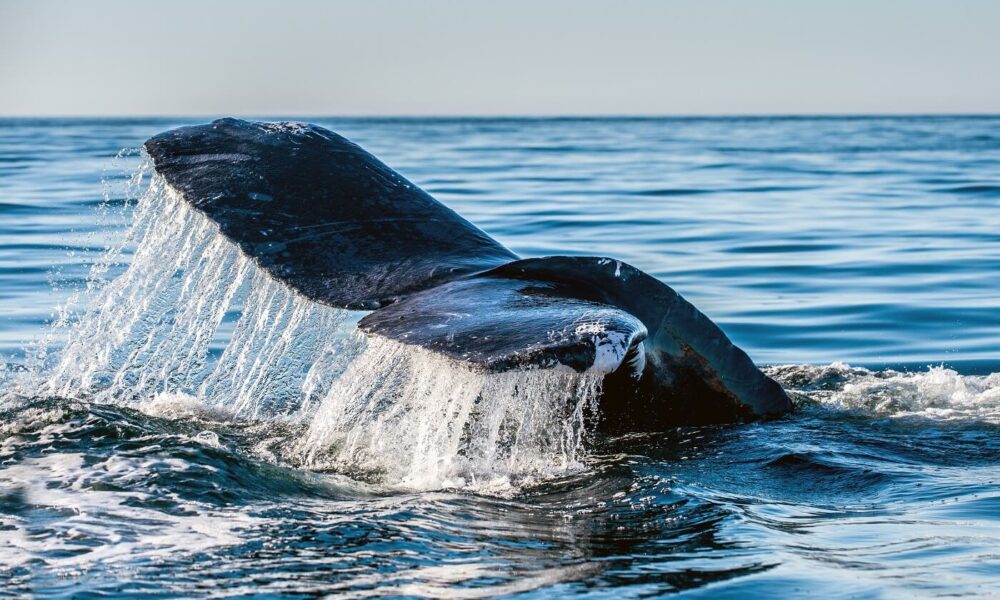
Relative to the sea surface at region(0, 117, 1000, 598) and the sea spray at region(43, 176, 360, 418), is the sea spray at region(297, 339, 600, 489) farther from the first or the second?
the sea spray at region(43, 176, 360, 418)

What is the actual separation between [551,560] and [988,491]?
1644 millimetres

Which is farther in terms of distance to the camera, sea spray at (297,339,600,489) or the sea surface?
sea spray at (297,339,600,489)

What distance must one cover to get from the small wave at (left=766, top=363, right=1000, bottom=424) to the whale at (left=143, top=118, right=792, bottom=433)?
2.80ft

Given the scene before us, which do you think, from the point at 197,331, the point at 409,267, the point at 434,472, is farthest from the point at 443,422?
the point at 197,331

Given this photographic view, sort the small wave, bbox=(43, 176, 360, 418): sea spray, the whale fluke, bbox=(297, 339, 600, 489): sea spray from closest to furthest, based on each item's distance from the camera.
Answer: bbox=(297, 339, 600, 489): sea spray
the whale fluke
bbox=(43, 176, 360, 418): sea spray
the small wave

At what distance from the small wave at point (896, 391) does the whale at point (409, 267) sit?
85 centimetres

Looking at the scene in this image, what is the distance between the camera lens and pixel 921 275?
33.6 feet

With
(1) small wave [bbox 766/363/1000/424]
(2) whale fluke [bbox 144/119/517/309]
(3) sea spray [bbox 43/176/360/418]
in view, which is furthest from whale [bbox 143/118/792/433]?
(1) small wave [bbox 766/363/1000/424]

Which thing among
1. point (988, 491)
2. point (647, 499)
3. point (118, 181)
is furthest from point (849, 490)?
point (118, 181)

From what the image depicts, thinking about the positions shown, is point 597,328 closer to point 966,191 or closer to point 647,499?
point 647,499

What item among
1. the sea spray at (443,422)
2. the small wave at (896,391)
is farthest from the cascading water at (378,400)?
the small wave at (896,391)

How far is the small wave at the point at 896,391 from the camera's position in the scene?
213 inches

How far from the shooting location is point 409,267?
4180mm

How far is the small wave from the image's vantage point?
5414 mm
